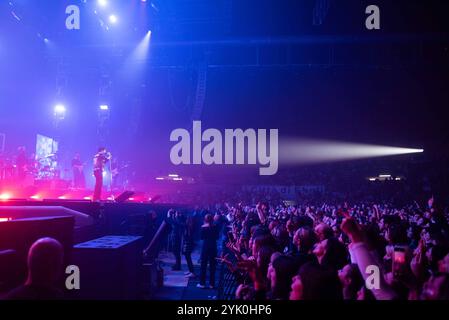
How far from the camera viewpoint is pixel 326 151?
21.0 m

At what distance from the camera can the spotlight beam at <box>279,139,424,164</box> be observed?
711 inches

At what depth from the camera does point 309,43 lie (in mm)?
11367

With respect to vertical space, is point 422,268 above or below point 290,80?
below

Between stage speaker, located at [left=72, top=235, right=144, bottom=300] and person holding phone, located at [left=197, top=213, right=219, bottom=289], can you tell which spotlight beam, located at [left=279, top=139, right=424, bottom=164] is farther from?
stage speaker, located at [left=72, top=235, right=144, bottom=300]

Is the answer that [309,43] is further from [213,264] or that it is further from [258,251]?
[258,251]

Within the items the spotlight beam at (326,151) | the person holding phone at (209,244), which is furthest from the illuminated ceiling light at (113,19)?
the spotlight beam at (326,151)

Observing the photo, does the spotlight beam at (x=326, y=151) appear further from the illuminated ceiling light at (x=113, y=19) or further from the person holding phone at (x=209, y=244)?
the person holding phone at (x=209, y=244)

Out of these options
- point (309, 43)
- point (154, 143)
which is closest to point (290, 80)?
point (309, 43)

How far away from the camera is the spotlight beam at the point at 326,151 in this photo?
1805 centimetres

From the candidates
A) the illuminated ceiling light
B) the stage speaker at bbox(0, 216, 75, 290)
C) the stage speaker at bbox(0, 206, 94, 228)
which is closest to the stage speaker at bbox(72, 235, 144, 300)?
the stage speaker at bbox(0, 216, 75, 290)

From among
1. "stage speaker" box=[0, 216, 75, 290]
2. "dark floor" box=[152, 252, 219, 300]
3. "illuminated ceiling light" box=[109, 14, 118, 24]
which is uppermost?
"illuminated ceiling light" box=[109, 14, 118, 24]
